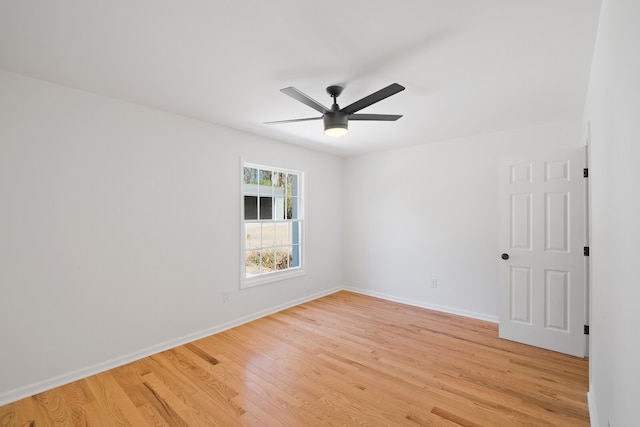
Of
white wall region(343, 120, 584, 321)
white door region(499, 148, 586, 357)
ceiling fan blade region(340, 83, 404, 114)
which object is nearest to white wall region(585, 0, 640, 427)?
ceiling fan blade region(340, 83, 404, 114)

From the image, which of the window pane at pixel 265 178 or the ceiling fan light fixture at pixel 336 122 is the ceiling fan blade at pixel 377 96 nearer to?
the ceiling fan light fixture at pixel 336 122

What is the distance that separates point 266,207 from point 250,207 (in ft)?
0.96

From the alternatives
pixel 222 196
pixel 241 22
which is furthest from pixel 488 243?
pixel 241 22

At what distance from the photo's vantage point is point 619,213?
3.81ft

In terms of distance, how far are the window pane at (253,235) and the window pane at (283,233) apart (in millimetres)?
350

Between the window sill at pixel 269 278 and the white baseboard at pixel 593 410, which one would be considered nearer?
the white baseboard at pixel 593 410

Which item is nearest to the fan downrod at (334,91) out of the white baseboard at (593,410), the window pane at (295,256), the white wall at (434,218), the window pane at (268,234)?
the window pane at (268,234)

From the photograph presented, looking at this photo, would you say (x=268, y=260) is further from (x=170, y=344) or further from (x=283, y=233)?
(x=170, y=344)

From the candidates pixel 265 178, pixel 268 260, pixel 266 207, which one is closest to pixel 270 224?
pixel 266 207

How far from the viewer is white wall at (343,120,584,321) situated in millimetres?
3848

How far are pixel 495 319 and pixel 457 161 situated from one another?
220 cm

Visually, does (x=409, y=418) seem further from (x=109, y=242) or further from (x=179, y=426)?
(x=109, y=242)

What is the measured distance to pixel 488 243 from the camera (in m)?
3.89

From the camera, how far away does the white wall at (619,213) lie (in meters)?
0.94
